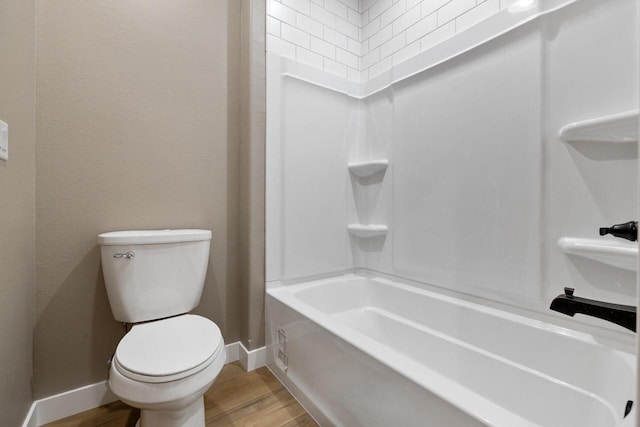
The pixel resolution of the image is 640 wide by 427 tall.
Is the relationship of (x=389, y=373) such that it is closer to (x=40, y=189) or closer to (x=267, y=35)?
(x=40, y=189)

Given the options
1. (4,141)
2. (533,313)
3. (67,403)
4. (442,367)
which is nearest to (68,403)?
(67,403)

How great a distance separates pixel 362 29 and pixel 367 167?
1.10m

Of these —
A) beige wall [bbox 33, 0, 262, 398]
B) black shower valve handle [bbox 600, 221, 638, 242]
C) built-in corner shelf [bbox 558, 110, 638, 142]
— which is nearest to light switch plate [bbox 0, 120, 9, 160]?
beige wall [bbox 33, 0, 262, 398]

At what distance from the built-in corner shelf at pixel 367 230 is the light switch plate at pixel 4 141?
171cm

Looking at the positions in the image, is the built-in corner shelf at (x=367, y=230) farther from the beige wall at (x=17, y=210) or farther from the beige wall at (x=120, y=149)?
the beige wall at (x=17, y=210)

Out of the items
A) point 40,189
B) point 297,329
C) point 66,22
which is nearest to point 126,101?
point 66,22

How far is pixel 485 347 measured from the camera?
1342 mm

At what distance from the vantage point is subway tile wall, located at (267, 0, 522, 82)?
1631 mm

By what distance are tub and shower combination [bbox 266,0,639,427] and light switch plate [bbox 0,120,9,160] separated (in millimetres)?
1069

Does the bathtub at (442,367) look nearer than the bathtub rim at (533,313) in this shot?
Yes

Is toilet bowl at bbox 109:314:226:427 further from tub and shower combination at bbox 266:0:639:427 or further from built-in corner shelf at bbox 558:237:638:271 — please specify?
built-in corner shelf at bbox 558:237:638:271

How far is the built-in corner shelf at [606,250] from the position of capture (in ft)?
3.24

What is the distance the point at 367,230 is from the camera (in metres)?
2.01

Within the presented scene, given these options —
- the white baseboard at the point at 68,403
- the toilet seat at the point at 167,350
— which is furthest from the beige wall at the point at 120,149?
the toilet seat at the point at 167,350
